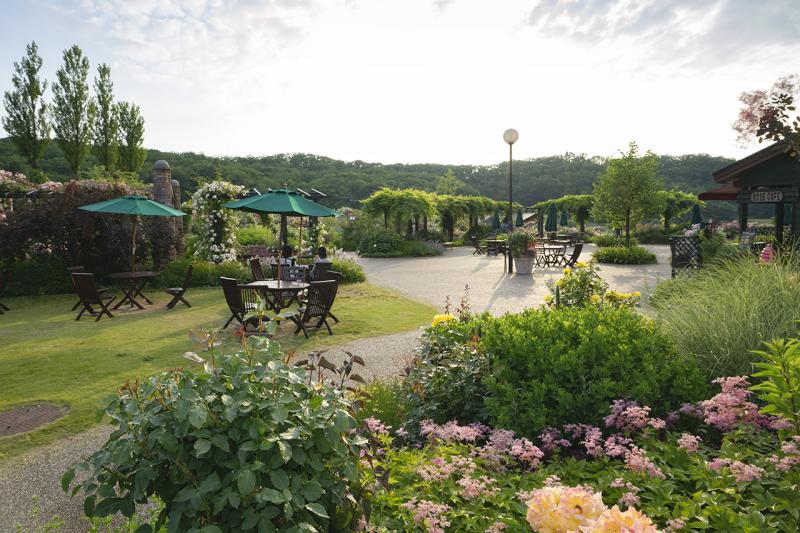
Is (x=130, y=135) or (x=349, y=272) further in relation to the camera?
(x=130, y=135)

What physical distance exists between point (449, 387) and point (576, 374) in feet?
2.55

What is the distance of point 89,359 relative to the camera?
5.94 m

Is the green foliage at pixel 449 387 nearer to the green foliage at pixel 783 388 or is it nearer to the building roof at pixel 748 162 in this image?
the green foliage at pixel 783 388

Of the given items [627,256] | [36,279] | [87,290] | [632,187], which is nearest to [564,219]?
[632,187]

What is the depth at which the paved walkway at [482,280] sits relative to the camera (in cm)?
989

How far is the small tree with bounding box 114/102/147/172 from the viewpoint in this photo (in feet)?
105

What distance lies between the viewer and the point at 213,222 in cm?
1355

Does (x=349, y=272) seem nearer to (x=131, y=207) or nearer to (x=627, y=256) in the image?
(x=131, y=207)

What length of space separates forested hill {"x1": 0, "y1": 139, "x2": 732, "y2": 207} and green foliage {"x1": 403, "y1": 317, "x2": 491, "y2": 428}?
34485mm

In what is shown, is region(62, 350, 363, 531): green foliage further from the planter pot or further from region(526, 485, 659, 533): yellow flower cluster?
the planter pot

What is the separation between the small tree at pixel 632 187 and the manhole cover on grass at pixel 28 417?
1845 centimetres

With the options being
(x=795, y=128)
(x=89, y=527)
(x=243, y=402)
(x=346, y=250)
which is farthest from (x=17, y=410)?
(x=346, y=250)

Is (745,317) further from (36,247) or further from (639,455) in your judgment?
(36,247)

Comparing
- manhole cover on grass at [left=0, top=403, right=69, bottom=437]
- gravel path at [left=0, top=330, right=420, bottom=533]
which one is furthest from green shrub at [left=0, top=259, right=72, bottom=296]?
gravel path at [left=0, top=330, right=420, bottom=533]
